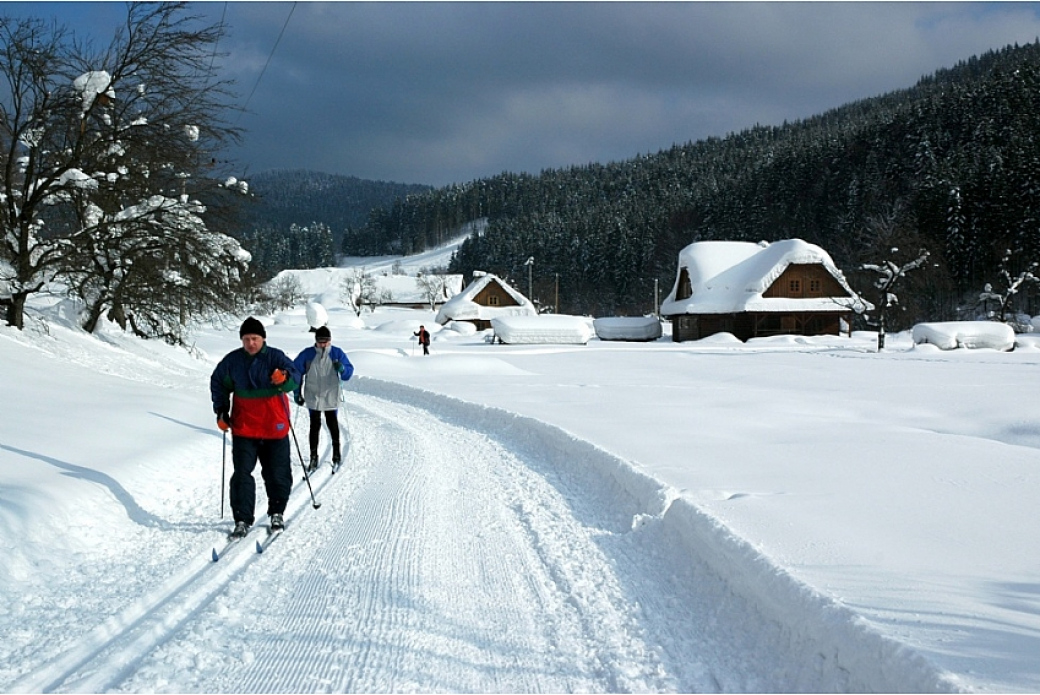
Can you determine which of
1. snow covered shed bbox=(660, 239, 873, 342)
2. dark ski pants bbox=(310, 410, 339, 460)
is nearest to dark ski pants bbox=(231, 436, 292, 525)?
dark ski pants bbox=(310, 410, 339, 460)

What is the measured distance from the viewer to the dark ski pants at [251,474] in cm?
598

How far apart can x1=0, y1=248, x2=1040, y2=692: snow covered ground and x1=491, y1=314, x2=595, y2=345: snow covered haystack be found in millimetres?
38135

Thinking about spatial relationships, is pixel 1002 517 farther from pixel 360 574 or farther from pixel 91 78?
pixel 91 78

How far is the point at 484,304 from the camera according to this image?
240 ft

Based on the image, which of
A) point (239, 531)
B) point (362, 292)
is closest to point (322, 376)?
point (239, 531)

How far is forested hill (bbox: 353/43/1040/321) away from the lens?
198 feet

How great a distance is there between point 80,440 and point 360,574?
5.08 meters

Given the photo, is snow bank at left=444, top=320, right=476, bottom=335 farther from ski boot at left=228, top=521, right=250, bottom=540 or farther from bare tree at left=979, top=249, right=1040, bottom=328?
ski boot at left=228, top=521, right=250, bottom=540

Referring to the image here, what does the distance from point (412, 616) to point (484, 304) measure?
69.4 metres

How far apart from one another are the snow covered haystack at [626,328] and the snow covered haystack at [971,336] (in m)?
23.7

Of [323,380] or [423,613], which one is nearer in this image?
[423,613]

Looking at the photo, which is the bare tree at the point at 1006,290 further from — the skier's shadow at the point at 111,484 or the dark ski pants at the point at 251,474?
the skier's shadow at the point at 111,484

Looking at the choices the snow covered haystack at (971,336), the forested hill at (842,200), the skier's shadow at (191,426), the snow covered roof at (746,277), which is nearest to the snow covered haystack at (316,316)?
the snow covered roof at (746,277)

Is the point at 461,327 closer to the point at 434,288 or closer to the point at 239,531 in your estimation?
the point at 434,288
